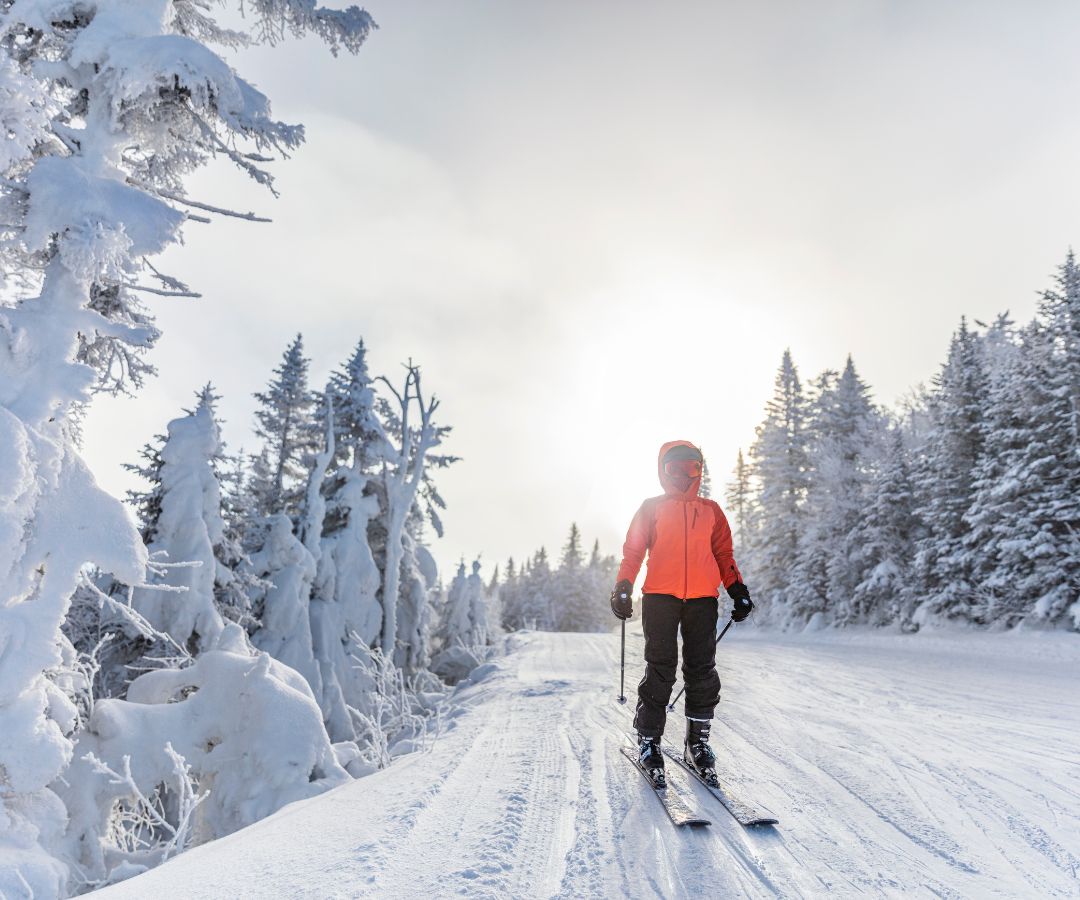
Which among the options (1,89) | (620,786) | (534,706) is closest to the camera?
(620,786)

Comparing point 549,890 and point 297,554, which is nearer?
point 549,890

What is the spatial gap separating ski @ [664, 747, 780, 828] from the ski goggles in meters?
1.73

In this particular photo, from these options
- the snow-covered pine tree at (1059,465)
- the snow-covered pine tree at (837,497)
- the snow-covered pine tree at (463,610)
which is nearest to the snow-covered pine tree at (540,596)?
the snow-covered pine tree at (463,610)

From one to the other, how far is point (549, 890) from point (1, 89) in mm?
5377

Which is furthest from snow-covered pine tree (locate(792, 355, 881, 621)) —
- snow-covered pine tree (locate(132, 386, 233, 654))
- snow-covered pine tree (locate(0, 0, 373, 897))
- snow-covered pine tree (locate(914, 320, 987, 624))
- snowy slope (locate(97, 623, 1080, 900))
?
snow-covered pine tree (locate(0, 0, 373, 897))

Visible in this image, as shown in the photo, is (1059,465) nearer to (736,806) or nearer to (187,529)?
(736,806)

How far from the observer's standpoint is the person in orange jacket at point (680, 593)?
12.0 ft

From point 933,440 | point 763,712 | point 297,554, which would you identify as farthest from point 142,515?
point 933,440

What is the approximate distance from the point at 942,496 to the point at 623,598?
22967 mm

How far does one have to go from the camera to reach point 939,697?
7.03 metres

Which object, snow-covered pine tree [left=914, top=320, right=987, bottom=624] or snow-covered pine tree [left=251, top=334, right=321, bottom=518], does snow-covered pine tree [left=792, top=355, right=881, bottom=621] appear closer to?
snow-covered pine tree [left=914, top=320, right=987, bottom=624]

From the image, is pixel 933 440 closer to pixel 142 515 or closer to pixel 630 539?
pixel 630 539

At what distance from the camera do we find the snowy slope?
214cm

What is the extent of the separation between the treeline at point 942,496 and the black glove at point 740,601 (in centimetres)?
1663
